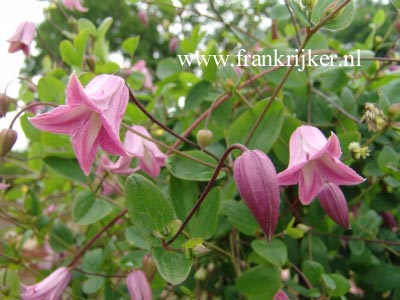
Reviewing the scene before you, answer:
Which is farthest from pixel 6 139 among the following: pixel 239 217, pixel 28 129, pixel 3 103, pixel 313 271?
pixel 313 271

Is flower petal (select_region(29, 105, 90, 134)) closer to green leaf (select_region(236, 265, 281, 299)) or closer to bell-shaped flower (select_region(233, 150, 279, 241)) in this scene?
bell-shaped flower (select_region(233, 150, 279, 241))

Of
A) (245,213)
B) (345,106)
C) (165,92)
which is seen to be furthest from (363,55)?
(165,92)

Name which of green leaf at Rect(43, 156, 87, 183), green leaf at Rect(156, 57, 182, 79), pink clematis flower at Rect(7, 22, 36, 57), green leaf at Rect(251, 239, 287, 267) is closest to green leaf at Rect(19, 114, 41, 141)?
green leaf at Rect(43, 156, 87, 183)

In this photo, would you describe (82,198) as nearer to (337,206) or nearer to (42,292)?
(42,292)

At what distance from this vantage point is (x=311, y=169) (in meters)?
0.42

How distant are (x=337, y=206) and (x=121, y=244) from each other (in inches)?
18.1

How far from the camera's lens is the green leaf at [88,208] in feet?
1.75

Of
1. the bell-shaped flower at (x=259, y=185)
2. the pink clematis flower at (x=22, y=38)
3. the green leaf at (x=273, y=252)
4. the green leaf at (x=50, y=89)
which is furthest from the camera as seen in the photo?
the pink clematis flower at (x=22, y=38)

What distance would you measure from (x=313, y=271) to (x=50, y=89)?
44 centimetres

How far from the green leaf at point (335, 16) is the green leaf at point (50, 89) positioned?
1.20 ft

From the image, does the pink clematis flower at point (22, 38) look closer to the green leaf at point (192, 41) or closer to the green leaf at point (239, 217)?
the green leaf at point (192, 41)

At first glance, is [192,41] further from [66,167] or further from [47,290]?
[47,290]

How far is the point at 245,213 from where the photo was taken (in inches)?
19.6

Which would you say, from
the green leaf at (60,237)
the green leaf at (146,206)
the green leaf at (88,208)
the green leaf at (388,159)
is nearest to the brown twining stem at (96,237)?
the green leaf at (88,208)
